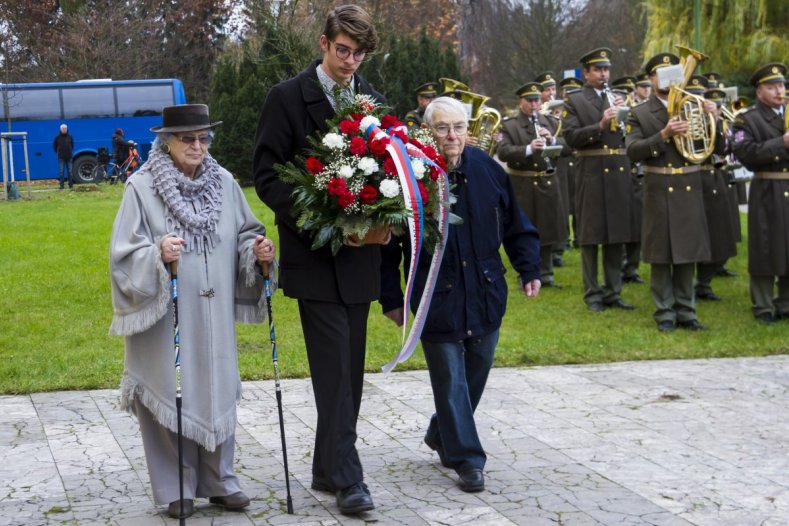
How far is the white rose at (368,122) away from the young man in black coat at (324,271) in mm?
209

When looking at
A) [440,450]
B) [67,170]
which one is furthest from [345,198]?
[67,170]

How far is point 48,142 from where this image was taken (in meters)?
35.9

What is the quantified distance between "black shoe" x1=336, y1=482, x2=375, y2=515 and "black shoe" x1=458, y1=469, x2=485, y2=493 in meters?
0.57

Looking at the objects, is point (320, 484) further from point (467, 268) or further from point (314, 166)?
point (314, 166)

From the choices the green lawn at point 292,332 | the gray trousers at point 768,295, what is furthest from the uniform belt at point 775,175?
the green lawn at point 292,332

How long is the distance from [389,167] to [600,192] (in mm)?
7213

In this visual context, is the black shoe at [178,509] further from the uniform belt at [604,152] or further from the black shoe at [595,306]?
the uniform belt at [604,152]

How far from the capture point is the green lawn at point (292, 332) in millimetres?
9234

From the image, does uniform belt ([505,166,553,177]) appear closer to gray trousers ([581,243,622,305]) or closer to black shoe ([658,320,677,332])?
gray trousers ([581,243,622,305])

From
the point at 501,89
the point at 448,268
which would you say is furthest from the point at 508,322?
the point at 501,89

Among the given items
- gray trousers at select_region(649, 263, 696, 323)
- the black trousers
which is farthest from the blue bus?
the black trousers

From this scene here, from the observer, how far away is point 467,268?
6.17 m

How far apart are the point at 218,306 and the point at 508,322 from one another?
6.26 m

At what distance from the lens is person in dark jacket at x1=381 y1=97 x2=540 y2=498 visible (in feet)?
19.9
